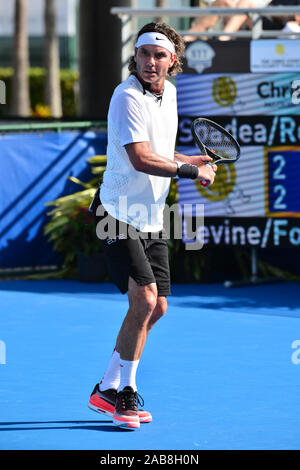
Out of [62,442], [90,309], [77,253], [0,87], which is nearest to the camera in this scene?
[62,442]

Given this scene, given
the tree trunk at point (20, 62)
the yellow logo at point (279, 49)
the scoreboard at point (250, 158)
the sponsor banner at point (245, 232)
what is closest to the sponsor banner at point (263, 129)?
the scoreboard at point (250, 158)

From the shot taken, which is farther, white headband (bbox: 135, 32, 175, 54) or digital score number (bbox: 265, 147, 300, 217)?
digital score number (bbox: 265, 147, 300, 217)

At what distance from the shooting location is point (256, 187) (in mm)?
11117

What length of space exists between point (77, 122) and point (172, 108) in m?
6.51

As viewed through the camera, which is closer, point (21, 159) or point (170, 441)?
point (170, 441)

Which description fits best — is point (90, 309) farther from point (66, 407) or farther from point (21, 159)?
point (66, 407)

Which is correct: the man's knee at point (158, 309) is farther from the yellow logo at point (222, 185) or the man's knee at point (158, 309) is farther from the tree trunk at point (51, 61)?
the tree trunk at point (51, 61)

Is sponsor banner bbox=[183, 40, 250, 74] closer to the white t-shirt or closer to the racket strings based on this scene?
the racket strings

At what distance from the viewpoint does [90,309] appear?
10.3 meters

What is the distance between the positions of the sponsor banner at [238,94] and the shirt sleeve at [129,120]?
4.93 m

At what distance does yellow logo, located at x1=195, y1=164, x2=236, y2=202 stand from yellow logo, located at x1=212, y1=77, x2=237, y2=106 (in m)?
0.66

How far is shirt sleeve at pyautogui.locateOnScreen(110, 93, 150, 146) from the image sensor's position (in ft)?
20.0

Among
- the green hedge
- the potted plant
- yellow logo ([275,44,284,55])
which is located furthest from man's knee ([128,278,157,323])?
the green hedge

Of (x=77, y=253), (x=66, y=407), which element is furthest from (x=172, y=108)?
(x=77, y=253)
